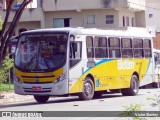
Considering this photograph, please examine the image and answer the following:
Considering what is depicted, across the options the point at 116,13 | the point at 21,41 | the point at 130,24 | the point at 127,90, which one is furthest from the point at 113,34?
the point at 130,24

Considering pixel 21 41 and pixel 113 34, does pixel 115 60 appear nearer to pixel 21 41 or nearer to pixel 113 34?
pixel 113 34

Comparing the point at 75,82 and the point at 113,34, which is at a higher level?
the point at 113,34

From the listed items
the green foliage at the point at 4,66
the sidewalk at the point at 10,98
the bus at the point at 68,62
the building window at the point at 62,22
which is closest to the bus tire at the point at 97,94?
the bus at the point at 68,62

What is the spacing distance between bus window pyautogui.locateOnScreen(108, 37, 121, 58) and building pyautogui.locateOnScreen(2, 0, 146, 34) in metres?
20.6

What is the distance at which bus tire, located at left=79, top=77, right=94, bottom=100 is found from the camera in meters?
19.9

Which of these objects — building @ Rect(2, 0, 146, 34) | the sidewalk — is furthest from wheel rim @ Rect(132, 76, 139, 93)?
building @ Rect(2, 0, 146, 34)

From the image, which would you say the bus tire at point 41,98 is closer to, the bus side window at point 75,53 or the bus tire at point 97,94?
the bus side window at point 75,53

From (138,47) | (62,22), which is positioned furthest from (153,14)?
(138,47)

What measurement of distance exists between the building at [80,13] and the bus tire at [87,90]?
910 inches

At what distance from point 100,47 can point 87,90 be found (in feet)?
7.07

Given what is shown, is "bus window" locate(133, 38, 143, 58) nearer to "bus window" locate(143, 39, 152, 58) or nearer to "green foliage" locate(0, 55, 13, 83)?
"bus window" locate(143, 39, 152, 58)

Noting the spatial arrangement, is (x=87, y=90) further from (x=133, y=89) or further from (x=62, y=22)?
(x=62, y=22)

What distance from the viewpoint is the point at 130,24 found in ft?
157

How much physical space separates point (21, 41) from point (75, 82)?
279cm
